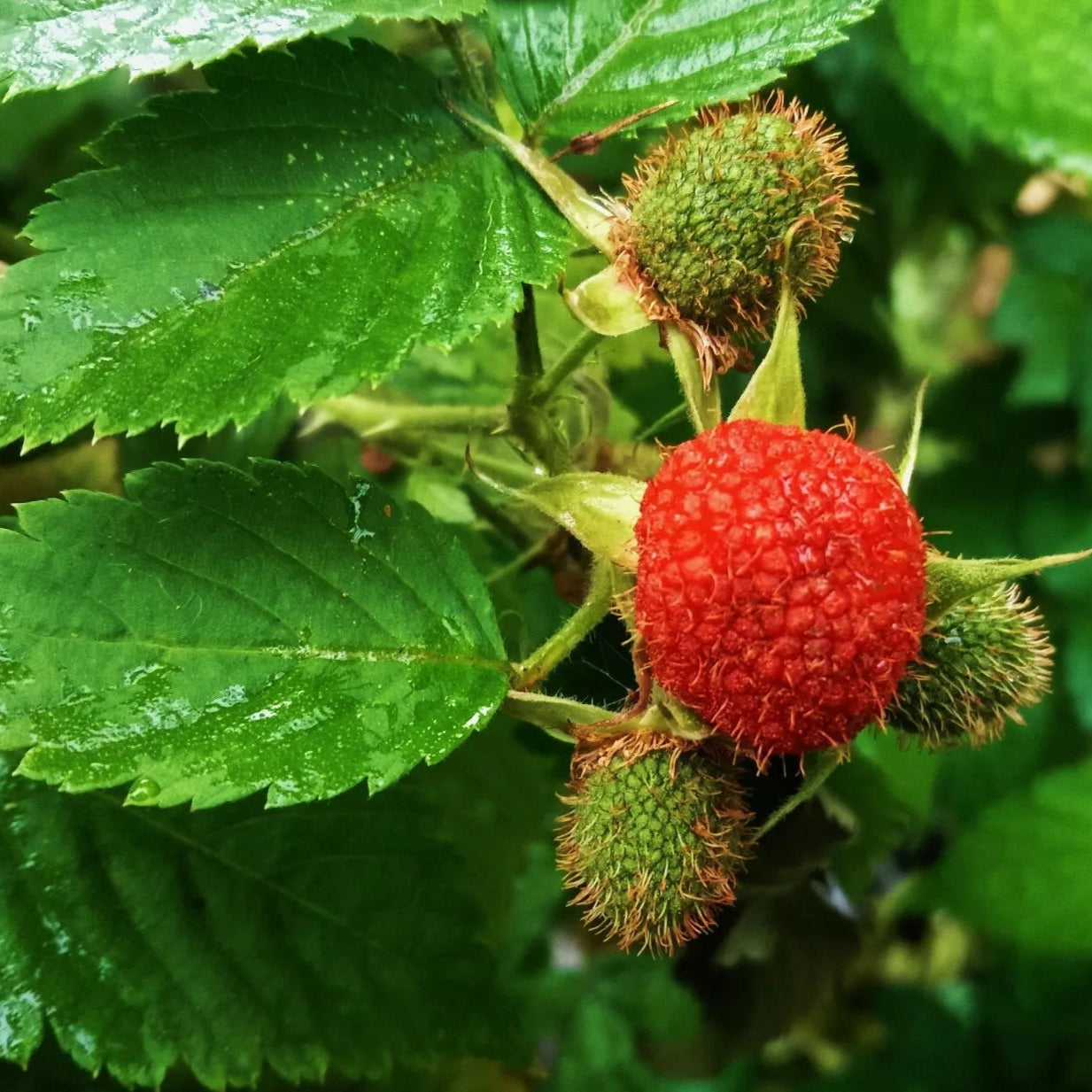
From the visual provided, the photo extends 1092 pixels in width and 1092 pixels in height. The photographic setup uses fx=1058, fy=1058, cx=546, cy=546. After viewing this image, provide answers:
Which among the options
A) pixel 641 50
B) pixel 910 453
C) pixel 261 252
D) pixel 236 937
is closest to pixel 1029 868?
pixel 910 453

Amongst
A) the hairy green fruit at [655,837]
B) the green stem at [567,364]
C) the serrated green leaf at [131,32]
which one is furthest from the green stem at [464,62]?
the hairy green fruit at [655,837]

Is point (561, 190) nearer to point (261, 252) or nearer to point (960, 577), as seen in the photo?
point (261, 252)

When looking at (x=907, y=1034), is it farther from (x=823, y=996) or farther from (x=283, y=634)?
(x=283, y=634)

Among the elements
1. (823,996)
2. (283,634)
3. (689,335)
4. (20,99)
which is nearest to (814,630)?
(689,335)

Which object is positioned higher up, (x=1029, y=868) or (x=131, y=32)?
(x=131, y=32)

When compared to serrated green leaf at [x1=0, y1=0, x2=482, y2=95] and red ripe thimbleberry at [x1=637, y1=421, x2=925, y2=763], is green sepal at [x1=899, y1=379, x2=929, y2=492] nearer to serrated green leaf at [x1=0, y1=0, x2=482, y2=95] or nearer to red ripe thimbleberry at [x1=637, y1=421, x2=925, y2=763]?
red ripe thimbleberry at [x1=637, y1=421, x2=925, y2=763]

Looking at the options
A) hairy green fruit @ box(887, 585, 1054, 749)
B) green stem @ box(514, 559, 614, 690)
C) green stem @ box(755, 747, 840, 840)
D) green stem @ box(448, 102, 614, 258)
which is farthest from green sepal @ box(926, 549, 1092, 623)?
→ green stem @ box(448, 102, 614, 258)
